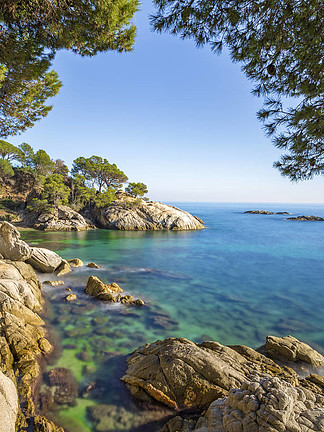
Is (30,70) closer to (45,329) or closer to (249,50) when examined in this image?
(249,50)

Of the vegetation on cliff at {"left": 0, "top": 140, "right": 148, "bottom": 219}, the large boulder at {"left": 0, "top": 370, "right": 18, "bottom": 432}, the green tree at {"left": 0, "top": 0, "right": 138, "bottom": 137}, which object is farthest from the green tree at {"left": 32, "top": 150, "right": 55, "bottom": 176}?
the large boulder at {"left": 0, "top": 370, "right": 18, "bottom": 432}

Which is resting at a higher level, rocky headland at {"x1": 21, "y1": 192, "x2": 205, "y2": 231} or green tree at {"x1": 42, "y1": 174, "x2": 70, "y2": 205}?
green tree at {"x1": 42, "y1": 174, "x2": 70, "y2": 205}

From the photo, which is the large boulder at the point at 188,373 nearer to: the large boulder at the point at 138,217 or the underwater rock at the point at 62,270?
the underwater rock at the point at 62,270

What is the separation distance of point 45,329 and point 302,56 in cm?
Answer: 1012

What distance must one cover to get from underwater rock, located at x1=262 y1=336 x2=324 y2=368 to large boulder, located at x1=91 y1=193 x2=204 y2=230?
3281 centimetres

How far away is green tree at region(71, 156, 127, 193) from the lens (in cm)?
4288

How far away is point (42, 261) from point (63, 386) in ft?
30.0

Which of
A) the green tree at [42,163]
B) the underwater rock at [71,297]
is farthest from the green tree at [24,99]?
the green tree at [42,163]

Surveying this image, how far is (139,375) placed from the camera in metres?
4.86

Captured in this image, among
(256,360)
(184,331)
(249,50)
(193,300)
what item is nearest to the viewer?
(249,50)

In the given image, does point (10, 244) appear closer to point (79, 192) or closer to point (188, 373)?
point (188, 373)

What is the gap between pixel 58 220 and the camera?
3475 centimetres

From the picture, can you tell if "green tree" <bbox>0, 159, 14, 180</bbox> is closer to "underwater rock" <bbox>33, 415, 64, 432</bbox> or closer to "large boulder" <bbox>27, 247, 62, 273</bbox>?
"large boulder" <bbox>27, 247, 62, 273</bbox>

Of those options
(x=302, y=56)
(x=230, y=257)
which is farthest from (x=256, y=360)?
(x=230, y=257)
